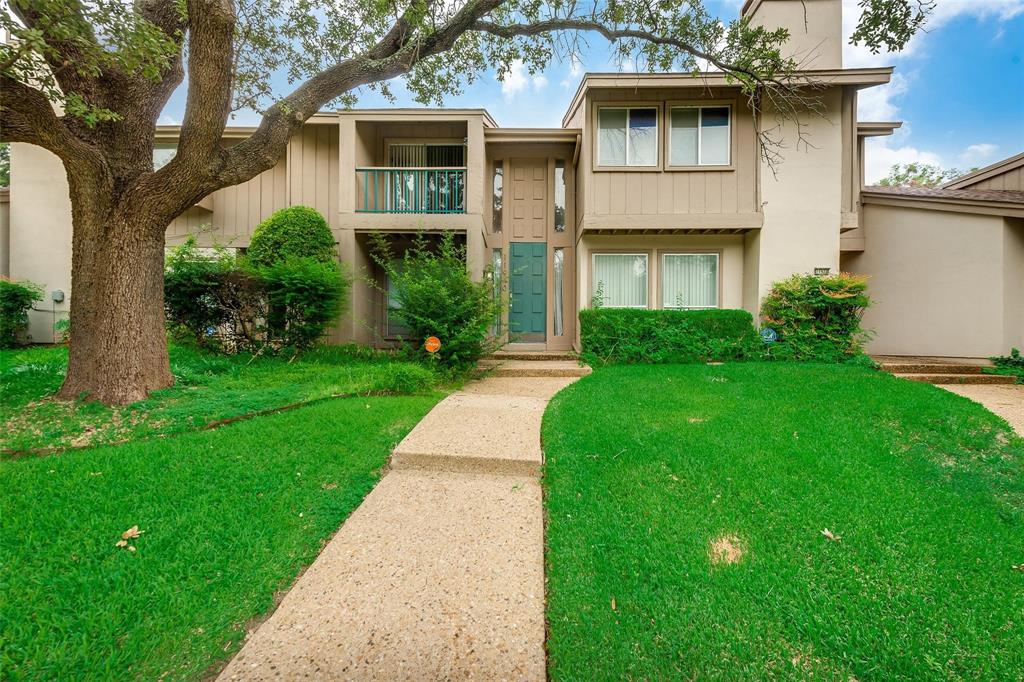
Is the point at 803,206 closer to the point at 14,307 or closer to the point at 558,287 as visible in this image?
the point at 558,287

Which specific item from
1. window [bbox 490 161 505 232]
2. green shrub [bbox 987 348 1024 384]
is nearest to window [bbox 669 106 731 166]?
window [bbox 490 161 505 232]

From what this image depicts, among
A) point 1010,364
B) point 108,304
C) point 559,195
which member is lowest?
point 1010,364

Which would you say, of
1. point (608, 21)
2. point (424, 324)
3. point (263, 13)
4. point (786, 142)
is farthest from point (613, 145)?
point (263, 13)

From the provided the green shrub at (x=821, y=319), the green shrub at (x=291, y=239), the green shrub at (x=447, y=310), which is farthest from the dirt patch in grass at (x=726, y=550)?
the green shrub at (x=291, y=239)

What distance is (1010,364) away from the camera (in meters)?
7.08

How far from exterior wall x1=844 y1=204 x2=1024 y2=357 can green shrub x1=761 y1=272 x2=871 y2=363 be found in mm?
1772

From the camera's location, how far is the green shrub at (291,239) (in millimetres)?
7719

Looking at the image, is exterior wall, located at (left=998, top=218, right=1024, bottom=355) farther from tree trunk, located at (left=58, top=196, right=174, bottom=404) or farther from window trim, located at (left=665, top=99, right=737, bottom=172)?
tree trunk, located at (left=58, top=196, right=174, bottom=404)

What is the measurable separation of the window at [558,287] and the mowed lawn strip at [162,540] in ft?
21.4

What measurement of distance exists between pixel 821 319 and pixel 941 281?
2807mm

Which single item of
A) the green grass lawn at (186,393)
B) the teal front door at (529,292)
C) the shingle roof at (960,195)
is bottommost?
the green grass lawn at (186,393)

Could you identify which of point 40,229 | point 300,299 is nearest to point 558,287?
point 300,299

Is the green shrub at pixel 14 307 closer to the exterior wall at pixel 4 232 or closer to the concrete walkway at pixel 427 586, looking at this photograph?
the exterior wall at pixel 4 232

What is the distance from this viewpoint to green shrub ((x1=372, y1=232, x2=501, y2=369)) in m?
6.23
